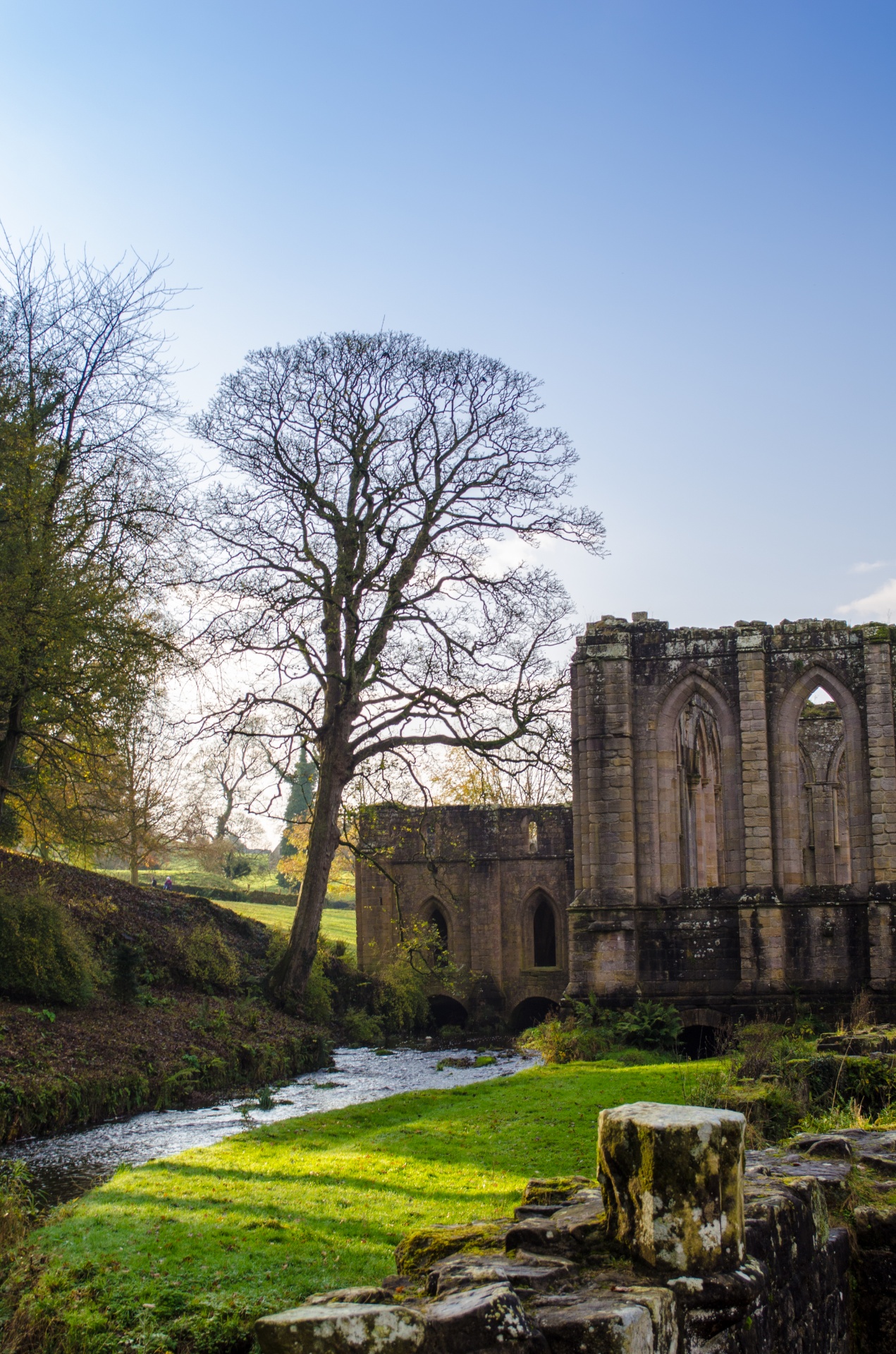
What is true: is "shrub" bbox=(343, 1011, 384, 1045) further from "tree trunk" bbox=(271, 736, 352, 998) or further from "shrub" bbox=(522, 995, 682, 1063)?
"shrub" bbox=(522, 995, 682, 1063)

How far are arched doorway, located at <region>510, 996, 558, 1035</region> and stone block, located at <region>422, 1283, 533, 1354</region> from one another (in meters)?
32.0

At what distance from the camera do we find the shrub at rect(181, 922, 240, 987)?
2203 cm

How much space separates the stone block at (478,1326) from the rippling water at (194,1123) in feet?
24.9

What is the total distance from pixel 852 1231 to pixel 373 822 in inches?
790

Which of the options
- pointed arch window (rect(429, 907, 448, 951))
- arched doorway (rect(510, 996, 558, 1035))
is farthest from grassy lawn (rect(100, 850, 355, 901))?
arched doorway (rect(510, 996, 558, 1035))

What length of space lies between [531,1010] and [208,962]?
1613 cm

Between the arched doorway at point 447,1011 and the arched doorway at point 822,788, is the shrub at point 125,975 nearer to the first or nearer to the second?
the arched doorway at point 447,1011

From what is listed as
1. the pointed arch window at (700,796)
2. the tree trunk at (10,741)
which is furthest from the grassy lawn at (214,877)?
the tree trunk at (10,741)

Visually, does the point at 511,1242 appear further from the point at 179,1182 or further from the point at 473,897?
the point at 473,897

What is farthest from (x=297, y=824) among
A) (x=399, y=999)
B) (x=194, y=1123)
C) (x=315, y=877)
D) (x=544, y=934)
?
(x=194, y=1123)

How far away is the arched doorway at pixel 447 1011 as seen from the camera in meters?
35.0

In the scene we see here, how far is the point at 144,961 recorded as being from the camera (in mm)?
20828

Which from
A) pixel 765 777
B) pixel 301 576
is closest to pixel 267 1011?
pixel 301 576

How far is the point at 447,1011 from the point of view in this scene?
35625 millimetres
